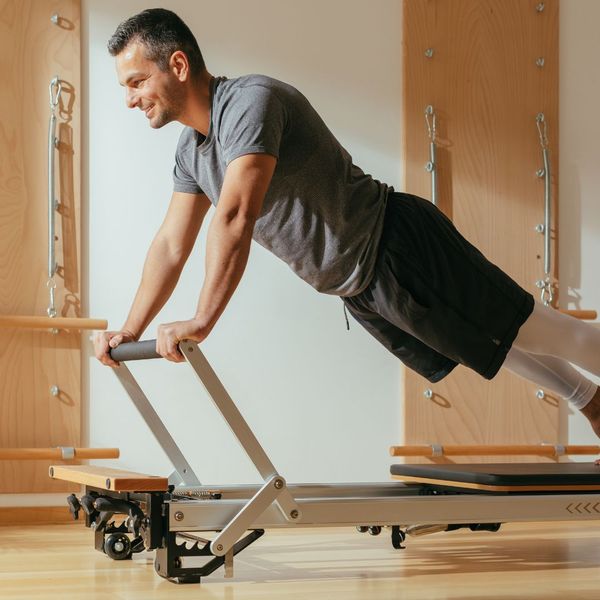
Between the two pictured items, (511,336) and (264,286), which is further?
(264,286)

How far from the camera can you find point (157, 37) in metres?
2.39

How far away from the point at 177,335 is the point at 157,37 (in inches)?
27.8

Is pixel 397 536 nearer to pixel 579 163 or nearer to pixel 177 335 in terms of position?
pixel 177 335

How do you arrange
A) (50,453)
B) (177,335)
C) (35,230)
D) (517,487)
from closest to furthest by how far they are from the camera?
(177,335), (517,487), (50,453), (35,230)

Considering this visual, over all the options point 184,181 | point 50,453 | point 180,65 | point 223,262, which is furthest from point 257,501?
point 50,453

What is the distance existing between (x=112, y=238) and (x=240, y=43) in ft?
2.81

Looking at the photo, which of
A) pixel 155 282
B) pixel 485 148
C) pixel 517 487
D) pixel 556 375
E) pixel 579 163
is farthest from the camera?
pixel 579 163

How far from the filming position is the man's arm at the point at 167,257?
2.66 meters

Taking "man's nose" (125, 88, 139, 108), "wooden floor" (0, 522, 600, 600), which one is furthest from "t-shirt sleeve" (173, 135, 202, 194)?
"wooden floor" (0, 522, 600, 600)

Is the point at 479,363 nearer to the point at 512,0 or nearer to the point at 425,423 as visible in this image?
the point at 425,423

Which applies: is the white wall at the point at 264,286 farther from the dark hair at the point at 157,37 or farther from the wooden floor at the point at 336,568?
the dark hair at the point at 157,37

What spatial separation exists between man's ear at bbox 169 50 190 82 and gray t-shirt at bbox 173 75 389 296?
0.07m

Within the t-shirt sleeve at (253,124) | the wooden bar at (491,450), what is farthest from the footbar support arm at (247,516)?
the wooden bar at (491,450)

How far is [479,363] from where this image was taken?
2.51 metres
